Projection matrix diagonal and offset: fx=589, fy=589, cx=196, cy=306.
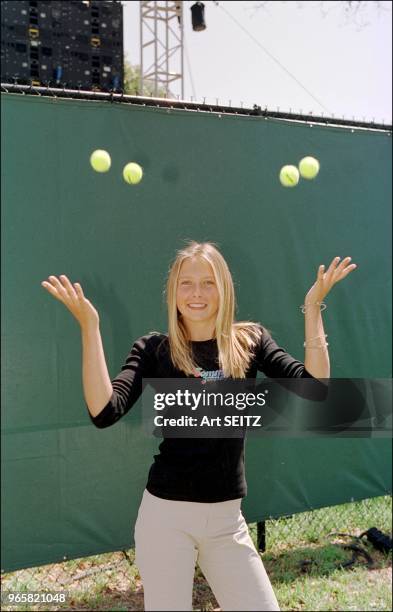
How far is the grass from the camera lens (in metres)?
2.90

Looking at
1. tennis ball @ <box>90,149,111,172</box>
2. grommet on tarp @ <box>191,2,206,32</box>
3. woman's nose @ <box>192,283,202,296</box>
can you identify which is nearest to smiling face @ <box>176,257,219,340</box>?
woman's nose @ <box>192,283,202,296</box>

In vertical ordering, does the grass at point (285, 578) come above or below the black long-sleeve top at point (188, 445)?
below

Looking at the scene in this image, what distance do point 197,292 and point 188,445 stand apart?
17.8 inches

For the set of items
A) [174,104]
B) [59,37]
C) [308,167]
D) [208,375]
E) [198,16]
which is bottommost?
[208,375]

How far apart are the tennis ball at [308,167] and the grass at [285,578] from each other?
200cm

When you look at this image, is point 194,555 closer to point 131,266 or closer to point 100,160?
point 131,266

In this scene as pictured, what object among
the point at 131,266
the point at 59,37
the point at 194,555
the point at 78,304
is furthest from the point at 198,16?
the point at 194,555

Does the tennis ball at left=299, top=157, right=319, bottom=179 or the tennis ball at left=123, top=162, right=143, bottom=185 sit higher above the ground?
the tennis ball at left=299, top=157, right=319, bottom=179

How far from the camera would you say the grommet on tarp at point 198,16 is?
505cm

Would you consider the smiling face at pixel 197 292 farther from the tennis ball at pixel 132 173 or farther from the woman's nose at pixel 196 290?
the tennis ball at pixel 132 173

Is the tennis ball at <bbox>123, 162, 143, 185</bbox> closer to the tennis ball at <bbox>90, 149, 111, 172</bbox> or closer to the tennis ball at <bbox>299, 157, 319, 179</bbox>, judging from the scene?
the tennis ball at <bbox>90, 149, 111, 172</bbox>

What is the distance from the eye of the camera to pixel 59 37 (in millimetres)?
7023

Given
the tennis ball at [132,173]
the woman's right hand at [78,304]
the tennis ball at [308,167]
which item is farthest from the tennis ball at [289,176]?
the woman's right hand at [78,304]

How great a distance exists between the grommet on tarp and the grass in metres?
4.00
